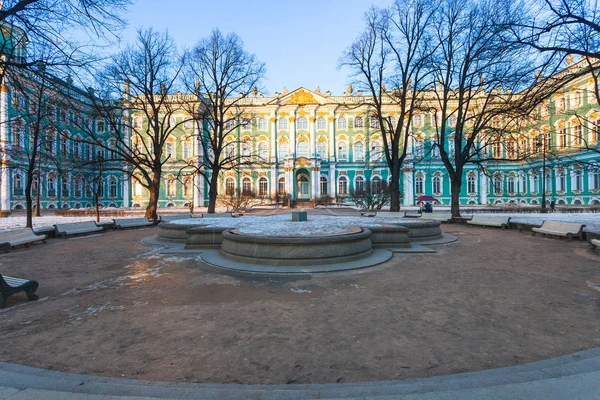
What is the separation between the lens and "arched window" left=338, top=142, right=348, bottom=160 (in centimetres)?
4772

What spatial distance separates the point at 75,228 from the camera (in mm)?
13609

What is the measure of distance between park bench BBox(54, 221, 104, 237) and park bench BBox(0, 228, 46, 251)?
1725mm

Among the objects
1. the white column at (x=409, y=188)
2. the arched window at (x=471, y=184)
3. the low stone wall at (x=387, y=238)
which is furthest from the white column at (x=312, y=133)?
the low stone wall at (x=387, y=238)

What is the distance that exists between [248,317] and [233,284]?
174 cm

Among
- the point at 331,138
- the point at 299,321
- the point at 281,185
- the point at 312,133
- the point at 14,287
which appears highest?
the point at 312,133

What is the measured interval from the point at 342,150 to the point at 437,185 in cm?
1532

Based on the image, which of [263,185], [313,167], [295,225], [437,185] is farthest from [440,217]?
[263,185]

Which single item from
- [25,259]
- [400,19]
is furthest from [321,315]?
[400,19]

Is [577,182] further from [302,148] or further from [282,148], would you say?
[282,148]

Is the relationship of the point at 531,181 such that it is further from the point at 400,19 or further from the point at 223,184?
the point at 223,184

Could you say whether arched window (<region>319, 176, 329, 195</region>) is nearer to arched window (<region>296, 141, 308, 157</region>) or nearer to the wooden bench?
arched window (<region>296, 141, 308, 157</region>)

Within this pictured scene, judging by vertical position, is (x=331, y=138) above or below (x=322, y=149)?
above

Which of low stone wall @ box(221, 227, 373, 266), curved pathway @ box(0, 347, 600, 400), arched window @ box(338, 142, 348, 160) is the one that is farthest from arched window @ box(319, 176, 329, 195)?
curved pathway @ box(0, 347, 600, 400)

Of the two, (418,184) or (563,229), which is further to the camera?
(418,184)
